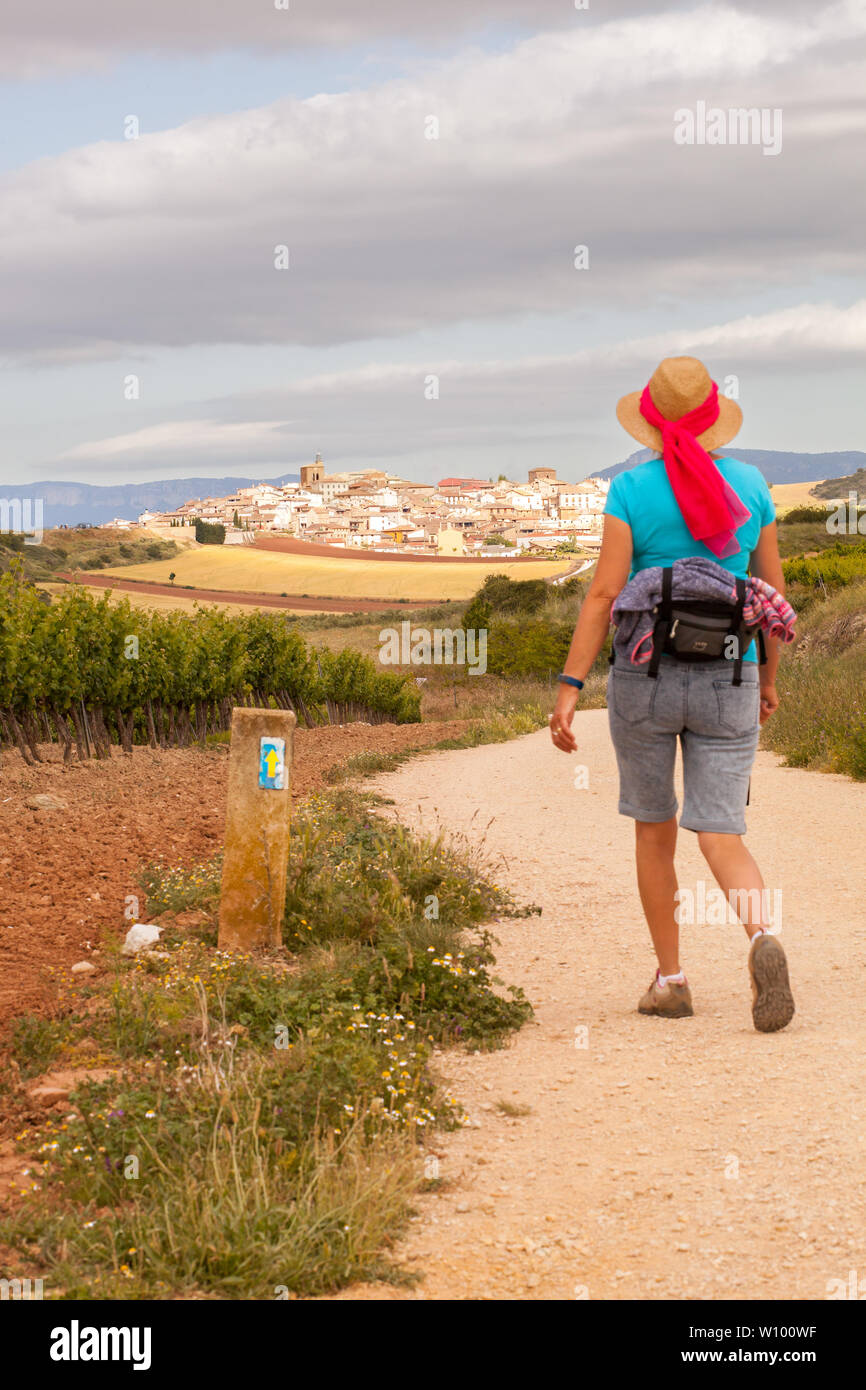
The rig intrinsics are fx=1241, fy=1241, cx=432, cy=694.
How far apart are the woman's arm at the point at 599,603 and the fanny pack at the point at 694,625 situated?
19 cm

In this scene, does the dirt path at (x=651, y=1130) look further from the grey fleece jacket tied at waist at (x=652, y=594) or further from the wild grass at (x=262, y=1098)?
the grey fleece jacket tied at waist at (x=652, y=594)

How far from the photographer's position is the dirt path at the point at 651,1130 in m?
2.93

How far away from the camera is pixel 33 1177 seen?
3594mm

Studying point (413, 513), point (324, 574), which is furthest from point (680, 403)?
point (413, 513)

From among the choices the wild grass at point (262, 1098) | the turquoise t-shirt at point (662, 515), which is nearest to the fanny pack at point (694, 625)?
the turquoise t-shirt at point (662, 515)

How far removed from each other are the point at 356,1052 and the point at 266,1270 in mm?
1154

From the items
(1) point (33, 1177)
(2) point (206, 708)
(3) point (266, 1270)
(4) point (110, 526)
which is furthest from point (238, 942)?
(4) point (110, 526)

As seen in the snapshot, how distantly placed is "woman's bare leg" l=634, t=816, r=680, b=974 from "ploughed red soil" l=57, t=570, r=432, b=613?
193 ft

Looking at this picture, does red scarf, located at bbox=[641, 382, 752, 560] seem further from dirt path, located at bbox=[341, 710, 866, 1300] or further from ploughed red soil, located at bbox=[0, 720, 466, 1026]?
ploughed red soil, located at bbox=[0, 720, 466, 1026]

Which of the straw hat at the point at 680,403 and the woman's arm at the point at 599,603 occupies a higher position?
the straw hat at the point at 680,403

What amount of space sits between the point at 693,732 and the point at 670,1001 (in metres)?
1.08

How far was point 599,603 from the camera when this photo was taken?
14.0ft

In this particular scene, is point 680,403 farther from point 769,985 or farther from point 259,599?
point 259,599

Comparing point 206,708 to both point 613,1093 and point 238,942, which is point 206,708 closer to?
point 238,942
